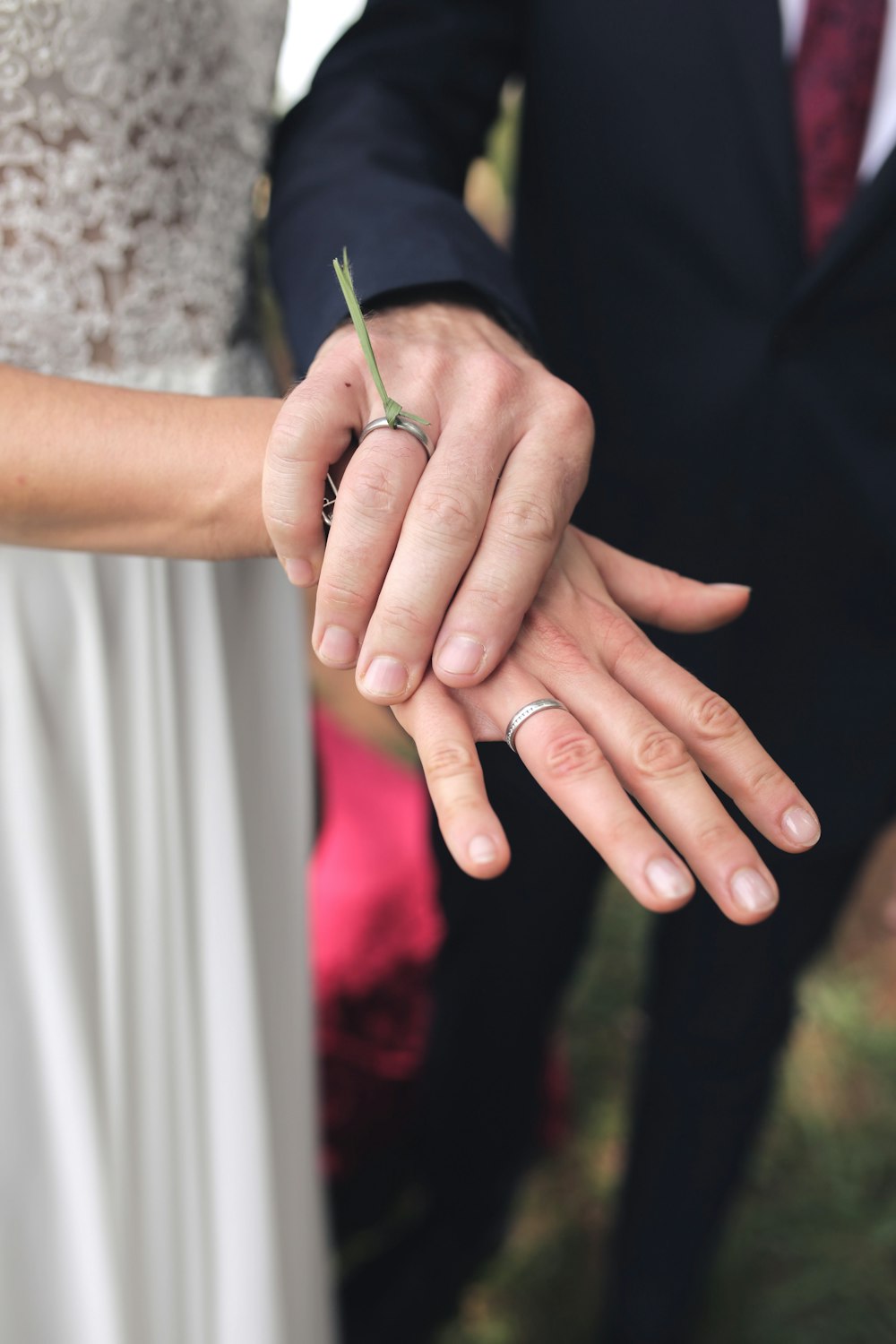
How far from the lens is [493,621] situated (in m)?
0.57

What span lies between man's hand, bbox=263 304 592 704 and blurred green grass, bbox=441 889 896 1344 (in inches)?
49.7

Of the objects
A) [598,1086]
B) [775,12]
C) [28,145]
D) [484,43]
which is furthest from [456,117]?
[598,1086]

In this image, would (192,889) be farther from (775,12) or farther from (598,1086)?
(598,1086)

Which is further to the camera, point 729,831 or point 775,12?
point 775,12

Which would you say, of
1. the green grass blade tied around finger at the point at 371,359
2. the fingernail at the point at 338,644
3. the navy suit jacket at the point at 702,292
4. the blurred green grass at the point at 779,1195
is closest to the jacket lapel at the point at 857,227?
the navy suit jacket at the point at 702,292

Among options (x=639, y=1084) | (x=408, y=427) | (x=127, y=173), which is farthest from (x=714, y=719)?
(x=639, y=1084)

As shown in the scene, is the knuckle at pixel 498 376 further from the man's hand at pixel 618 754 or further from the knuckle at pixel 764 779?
the knuckle at pixel 764 779

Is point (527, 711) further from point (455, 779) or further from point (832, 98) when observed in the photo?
point (832, 98)

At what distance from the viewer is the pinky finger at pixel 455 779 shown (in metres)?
0.48

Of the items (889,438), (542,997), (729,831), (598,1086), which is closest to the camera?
(729,831)

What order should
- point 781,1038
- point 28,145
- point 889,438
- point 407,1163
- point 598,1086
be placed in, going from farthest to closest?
point 598,1086 < point 407,1163 < point 781,1038 < point 889,438 < point 28,145

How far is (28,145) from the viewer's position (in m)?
0.71

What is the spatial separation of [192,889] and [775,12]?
0.89 m

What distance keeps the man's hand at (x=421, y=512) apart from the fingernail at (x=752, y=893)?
0.59ft
